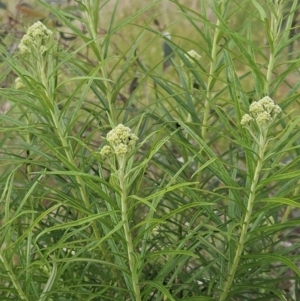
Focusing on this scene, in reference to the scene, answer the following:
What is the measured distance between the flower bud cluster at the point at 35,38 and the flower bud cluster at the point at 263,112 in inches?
18.1

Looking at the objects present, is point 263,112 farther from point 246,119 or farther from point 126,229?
point 126,229

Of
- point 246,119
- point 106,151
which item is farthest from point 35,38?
point 246,119

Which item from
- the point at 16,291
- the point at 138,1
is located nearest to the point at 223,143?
the point at 138,1

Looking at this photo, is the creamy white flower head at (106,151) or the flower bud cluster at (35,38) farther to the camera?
the flower bud cluster at (35,38)

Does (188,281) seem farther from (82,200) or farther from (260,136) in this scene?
(260,136)

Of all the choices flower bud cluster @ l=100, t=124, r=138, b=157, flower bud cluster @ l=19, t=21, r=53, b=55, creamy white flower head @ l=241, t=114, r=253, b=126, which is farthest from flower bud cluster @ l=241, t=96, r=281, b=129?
flower bud cluster @ l=19, t=21, r=53, b=55

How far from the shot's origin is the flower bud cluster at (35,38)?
1432mm

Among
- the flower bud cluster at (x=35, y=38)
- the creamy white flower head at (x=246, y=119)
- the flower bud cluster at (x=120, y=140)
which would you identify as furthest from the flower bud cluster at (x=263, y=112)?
the flower bud cluster at (x=35, y=38)

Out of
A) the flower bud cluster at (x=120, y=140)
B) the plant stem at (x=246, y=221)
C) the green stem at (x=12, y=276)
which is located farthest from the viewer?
the green stem at (x=12, y=276)

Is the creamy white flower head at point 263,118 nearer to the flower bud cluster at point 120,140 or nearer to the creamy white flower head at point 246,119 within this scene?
the creamy white flower head at point 246,119

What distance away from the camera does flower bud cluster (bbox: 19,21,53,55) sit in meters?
1.43

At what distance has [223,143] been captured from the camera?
4125 millimetres

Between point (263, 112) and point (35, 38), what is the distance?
1.63 ft

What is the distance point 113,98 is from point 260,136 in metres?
0.49
